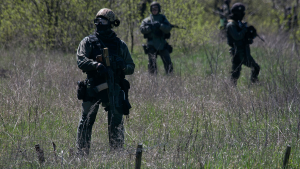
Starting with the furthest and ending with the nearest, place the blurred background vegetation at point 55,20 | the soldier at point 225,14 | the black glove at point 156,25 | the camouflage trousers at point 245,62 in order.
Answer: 1. the soldier at point 225,14
2. the blurred background vegetation at point 55,20
3. the black glove at point 156,25
4. the camouflage trousers at point 245,62

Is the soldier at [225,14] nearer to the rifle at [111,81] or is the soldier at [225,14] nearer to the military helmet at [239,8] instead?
the military helmet at [239,8]

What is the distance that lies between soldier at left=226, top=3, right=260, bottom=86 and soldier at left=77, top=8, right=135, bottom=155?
3.20 m

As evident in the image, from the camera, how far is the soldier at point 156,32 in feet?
22.9

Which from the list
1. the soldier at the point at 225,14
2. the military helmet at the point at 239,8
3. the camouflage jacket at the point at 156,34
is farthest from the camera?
the soldier at the point at 225,14

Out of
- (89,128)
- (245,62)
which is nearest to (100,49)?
(89,128)

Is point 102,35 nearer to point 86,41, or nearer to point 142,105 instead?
point 86,41

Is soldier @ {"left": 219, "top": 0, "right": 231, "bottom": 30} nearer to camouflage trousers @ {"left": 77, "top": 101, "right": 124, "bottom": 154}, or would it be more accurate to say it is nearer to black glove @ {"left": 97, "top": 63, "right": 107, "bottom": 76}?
camouflage trousers @ {"left": 77, "top": 101, "right": 124, "bottom": 154}

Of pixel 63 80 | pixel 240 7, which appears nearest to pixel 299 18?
pixel 240 7

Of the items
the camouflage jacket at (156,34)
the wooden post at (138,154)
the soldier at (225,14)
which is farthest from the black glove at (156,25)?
the soldier at (225,14)

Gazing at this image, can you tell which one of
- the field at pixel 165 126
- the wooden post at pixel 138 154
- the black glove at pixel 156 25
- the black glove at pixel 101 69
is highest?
the black glove at pixel 156 25

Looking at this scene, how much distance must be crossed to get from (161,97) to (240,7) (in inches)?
95.9

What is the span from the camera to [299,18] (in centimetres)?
1081

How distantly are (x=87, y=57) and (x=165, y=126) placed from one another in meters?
1.14

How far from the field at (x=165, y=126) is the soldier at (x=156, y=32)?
1.15 m
